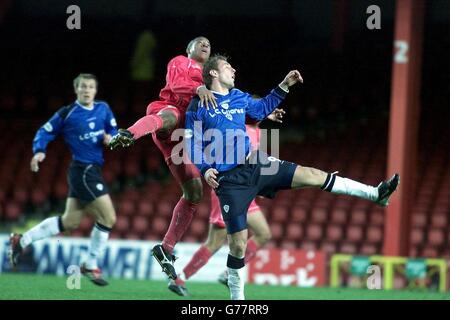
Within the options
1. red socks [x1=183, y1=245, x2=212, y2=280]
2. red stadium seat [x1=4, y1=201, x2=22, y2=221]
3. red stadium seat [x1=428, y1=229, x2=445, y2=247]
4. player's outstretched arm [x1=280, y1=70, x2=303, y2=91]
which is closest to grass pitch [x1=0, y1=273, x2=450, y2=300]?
red socks [x1=183, y1=245, x2=212, y2=280]

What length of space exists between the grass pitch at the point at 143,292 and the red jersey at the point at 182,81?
154 centimetres

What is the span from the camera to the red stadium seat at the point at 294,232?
1368 cm

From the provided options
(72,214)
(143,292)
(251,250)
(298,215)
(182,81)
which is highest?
(182,81)

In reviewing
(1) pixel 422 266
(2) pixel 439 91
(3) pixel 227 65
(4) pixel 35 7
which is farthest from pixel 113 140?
(4) pixel 35 7

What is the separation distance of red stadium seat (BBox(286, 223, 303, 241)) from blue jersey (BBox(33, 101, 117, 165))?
4874mm

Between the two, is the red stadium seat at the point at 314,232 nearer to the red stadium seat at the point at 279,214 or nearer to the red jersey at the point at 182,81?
the red stadium seat at the point at 279,214

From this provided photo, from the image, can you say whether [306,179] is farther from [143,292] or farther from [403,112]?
[403,112]

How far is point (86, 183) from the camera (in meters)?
9.16

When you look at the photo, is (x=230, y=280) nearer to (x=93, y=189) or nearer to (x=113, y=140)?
(x=113, y=140)

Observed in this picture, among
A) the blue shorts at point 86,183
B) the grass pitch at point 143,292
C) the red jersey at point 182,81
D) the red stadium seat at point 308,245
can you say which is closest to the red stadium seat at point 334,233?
the red stadium seat at point 308,245

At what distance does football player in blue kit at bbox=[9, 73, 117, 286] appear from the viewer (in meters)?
9.17

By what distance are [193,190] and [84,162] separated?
1.65 m

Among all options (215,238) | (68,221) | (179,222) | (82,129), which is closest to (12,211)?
(68,221)

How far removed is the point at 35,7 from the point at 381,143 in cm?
704
